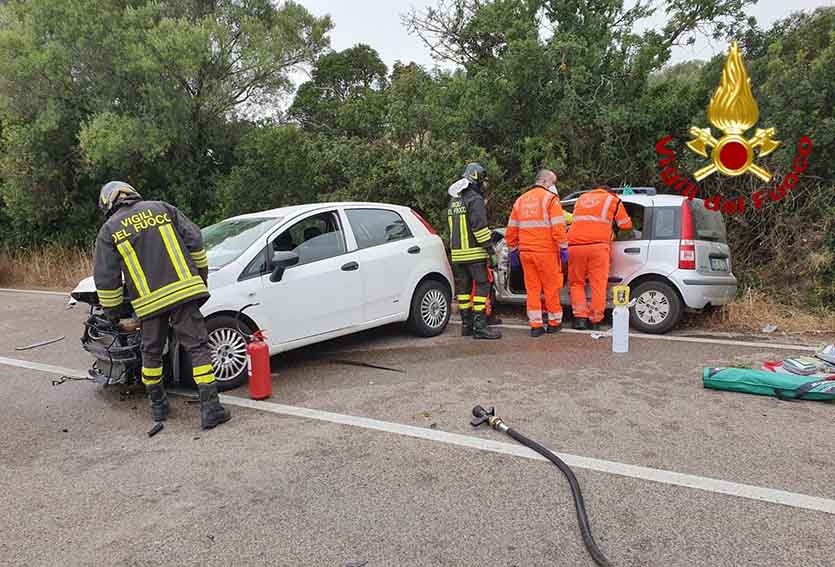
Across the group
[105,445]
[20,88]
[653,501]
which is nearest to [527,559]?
[653,501]

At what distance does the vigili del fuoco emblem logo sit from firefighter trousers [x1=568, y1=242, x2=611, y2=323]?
255cm

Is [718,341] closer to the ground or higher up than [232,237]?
closer to the ground

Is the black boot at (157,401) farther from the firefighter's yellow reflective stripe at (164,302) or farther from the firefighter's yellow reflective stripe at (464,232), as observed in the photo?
the firefighter's yellow reflective stripe at (464,232)

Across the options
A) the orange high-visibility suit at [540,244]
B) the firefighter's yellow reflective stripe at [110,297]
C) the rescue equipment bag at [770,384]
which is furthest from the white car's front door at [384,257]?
the rescue equipment bag at [770,384]

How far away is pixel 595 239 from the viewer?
22.1 ft

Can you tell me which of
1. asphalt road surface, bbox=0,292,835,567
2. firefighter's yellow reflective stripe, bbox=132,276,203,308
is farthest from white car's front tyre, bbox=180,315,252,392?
firefighter's yellow reflective stripe, bbox=132,276,203,308

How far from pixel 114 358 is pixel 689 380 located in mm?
4889

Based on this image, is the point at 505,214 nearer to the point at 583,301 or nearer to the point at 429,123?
the point at 429,123

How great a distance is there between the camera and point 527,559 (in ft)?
8.63

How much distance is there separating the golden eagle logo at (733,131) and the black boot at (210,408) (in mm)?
7180

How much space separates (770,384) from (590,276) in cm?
256

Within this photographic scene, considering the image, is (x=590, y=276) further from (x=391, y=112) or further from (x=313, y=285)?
(x=391, y=112)

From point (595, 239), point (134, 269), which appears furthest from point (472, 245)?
point (134, 269)

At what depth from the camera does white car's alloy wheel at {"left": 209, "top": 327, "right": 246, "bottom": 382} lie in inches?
202
